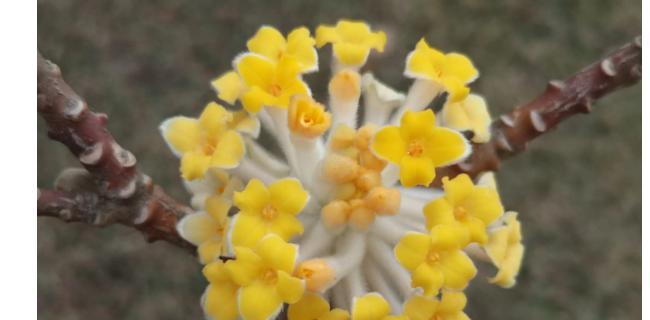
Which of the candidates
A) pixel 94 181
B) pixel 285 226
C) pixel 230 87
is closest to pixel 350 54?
pixel 230 87

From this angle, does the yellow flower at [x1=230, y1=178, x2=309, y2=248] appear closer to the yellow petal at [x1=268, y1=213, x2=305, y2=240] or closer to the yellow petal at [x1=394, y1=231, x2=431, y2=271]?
the yellow petal at [x1=268, y1=213, x2=305, y2=240]

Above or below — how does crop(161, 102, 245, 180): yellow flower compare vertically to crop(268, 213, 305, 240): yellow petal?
above

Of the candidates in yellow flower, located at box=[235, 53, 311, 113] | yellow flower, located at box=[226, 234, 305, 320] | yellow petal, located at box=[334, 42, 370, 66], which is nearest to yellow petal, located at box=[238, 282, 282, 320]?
yellow flower, located at box=[226, 234, 305, 320]

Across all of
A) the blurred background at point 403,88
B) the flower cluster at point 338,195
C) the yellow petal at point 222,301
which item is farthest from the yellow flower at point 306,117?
the blurred background at point 403,88

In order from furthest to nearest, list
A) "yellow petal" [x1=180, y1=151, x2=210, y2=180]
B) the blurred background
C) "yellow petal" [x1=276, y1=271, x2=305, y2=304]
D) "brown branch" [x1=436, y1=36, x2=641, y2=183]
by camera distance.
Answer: the blurred background < "brown branch" [x1=436, y1=36, x2=641, y2=183] < "yellow petal" [x1=180, y1=151, x2=210, y2=180] < "yellow petal" [x1=276, y1=271, x2=305, y2=304]

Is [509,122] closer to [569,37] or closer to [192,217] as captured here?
[192,217]

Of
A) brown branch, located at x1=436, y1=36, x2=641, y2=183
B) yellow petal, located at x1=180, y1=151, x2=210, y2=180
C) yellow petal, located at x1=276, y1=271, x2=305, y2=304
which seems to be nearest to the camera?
yellow petal, located at x1=276, y1=271, x2=305, y2=304

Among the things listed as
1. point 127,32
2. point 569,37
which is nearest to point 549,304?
point 569,37
